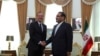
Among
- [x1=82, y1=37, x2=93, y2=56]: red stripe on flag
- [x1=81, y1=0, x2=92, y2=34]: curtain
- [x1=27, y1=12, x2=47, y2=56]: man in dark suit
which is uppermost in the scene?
[x1=81, y1=0, x2=92, y2=34]: curtain

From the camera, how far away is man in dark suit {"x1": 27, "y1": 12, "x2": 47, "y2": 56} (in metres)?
5.69

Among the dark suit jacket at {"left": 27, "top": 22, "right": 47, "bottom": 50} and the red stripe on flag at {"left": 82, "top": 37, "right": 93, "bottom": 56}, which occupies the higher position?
the dark suit jacket at {"left": 27, "top": 22, "right": 47, "bottom": 50}

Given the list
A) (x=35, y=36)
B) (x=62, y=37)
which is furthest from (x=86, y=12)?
(x=62, y=37)

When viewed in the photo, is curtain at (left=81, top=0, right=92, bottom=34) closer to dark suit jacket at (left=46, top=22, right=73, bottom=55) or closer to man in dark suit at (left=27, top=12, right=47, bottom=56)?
man in dark suit at (left=27, top=12, right=47, bottom=56)

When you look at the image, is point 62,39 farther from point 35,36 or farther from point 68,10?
point 68,10

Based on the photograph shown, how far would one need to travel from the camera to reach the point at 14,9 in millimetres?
12117

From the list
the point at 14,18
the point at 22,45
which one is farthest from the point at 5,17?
the point at 22,45

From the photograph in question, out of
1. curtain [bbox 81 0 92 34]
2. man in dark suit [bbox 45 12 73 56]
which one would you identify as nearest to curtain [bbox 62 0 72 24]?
curtain [bbox 81 0 92 34]

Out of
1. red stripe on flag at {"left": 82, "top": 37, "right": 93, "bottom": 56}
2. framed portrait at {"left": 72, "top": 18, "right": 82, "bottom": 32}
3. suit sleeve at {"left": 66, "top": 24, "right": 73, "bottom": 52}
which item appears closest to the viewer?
suit sleeve at {"left": 66, "top": 24, "right": 73, "bottom": 52}

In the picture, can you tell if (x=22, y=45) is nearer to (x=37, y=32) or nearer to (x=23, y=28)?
(x=23, y=28)

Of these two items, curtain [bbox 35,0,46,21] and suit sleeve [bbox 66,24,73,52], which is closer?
suit sleeve [bbox 66,24,73,52]

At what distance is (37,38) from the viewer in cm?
572

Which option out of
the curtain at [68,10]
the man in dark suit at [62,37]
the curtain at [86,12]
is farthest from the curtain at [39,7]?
the man in dark suit at [62,37]

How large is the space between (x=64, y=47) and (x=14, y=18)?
7364 millimetres
